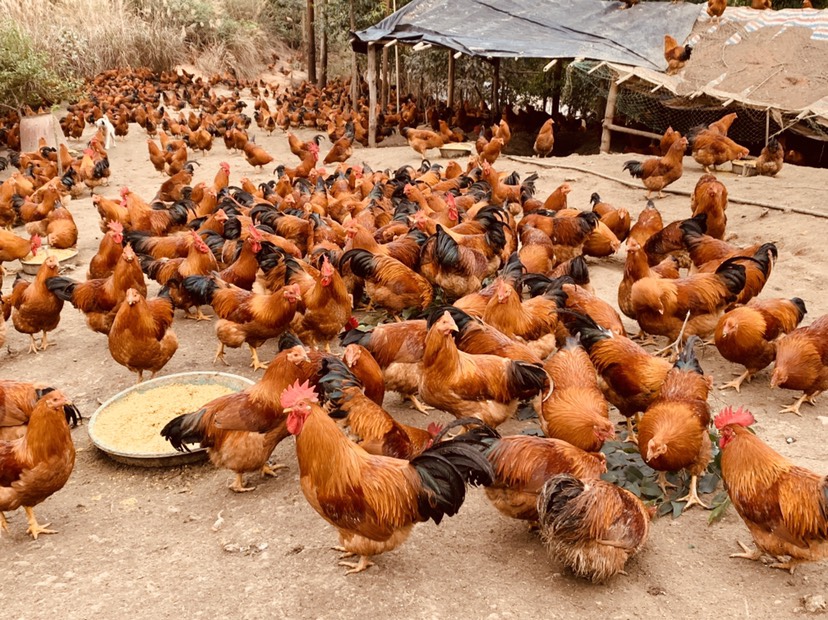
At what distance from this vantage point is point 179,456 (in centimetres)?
509

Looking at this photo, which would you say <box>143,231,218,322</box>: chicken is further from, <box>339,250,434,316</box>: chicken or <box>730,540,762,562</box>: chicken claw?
<box>730,540,762,562</box>: chicken claw

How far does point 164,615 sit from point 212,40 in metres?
34.0

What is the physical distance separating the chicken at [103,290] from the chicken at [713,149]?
11.6 metres

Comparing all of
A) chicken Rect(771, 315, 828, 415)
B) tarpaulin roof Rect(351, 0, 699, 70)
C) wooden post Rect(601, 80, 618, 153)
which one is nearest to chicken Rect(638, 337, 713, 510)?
chicken Rect(771, 315, 828, 415)

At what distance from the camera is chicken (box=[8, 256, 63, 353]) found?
7.22 meters

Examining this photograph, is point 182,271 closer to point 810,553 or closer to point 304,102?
point 810,553

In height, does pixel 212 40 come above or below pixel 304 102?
above

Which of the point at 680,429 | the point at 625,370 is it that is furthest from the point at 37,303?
the point at 680,429

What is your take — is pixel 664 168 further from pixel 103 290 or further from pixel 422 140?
pixel 103 290

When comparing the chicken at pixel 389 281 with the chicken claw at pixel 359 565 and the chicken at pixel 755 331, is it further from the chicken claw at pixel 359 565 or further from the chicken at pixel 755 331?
the chicken claw at pixel 359 565

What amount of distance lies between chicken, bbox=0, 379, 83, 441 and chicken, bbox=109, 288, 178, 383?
1142 mm

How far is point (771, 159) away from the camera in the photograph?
43.0ft

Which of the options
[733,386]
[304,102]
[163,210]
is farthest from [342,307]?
[304,102]

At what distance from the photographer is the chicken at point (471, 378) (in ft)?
16.0
